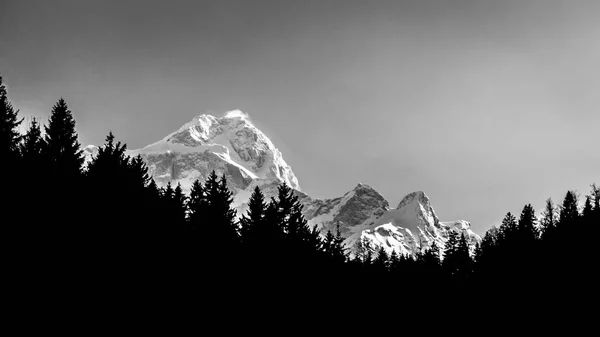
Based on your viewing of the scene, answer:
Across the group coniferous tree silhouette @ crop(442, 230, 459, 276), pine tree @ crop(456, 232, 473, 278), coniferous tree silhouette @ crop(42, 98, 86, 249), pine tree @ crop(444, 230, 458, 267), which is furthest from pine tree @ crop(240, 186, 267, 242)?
pine tree @ crop(456, 232, 473, 278)

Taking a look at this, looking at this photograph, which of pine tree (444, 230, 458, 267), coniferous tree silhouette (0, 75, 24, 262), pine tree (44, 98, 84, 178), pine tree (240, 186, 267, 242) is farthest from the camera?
pine tree (444, 230, 458, 267)

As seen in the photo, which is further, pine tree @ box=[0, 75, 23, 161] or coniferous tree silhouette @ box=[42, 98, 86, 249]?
pine tree @ box=[0, 75, 23, 161]

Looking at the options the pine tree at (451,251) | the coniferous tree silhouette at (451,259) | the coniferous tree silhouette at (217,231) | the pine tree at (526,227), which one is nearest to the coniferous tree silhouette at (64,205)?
the coniferous tree silhouette at (217,231)

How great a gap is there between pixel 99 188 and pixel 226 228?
893 centimetres

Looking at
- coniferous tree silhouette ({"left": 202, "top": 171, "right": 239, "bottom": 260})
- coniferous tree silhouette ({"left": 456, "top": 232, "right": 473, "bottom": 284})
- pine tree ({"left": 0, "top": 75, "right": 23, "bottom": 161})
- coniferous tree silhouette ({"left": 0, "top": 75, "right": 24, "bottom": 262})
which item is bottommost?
coniferous tree silhouette ({"left": 0, "top": 75, "right": 24, "bottom": 262})

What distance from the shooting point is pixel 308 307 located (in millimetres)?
30312

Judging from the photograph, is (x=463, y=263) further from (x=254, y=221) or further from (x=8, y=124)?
(x=8, y=124)

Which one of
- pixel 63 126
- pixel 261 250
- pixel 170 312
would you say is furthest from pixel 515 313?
pixel 63 126

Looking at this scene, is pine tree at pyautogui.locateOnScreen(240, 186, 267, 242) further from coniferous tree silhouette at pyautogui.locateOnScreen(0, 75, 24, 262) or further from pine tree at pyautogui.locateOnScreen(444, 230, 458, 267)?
pine tree at pyautogui.locateOnScreen(444, 230, 458, 267)

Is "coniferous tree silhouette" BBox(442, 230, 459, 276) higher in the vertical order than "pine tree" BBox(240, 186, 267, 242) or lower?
higher

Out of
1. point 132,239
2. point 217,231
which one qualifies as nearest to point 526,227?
point 217,231

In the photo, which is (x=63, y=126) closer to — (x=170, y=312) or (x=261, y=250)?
(x=261, y=250)

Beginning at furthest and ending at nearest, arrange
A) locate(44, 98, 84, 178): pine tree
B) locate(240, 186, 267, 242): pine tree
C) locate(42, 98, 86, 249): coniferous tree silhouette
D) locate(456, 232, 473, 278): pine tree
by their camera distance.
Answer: locate(456, 232, 473, 278): pine tree → locate(44, 98, 84, 178): pine tree → locate(240, 186, 267, 242): pine tree → locate(42, 98, 86, 249): coniferous tree silhouette

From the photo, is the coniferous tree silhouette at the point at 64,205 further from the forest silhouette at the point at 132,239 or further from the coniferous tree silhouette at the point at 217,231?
the coniferous tree silhouette at the point at 217,231
